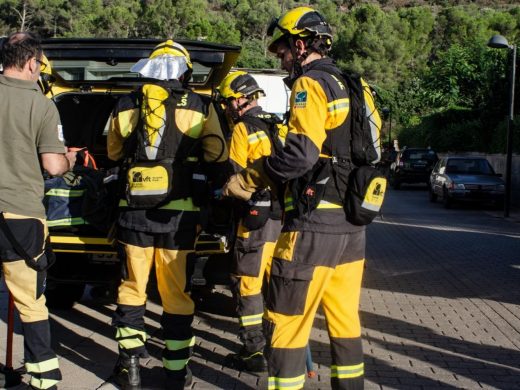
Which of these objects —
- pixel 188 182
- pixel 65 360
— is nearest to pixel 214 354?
pixel 65 360

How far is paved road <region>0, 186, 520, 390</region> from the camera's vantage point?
205 inches

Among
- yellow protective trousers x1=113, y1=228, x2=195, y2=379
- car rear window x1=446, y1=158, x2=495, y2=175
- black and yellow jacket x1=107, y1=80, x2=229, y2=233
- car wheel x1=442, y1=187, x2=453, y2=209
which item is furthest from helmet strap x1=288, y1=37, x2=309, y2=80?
car rear window x1=446, y1=158, x2=495, y2=175

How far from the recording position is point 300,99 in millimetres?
3637

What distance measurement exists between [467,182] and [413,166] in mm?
9435

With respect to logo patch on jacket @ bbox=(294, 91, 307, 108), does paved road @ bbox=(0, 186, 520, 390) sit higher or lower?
lower

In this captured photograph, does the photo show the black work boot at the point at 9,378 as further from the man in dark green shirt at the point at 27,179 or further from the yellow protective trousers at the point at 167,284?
the yellow protective trousers at the point at 167,284

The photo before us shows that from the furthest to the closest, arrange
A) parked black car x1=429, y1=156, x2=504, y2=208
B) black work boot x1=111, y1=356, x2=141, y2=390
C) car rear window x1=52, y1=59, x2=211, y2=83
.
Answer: parked black car x1=429, y1=156, x2=504, y2=208 → car rear window x1=52, y1=59, x2=211, y2=83 → black work boot x1=111, y1=356, x2=141, y2=390

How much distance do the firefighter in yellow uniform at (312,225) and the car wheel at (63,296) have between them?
152 inches

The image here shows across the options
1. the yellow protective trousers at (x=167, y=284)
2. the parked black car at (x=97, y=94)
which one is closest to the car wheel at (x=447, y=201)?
→ the parked black car at (x=97, y=94)

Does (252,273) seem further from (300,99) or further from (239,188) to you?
(300,99)

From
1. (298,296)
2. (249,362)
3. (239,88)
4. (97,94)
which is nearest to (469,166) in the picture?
(97,94)

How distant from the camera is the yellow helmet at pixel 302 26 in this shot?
12.6ft

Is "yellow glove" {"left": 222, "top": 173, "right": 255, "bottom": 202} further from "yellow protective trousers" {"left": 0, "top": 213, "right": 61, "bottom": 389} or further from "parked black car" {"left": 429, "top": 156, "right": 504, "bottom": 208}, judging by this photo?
"parked black car" {"left": 429, "top": 156, "right": 504, "bottom": 208}

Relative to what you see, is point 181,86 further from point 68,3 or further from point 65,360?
point 68,3
